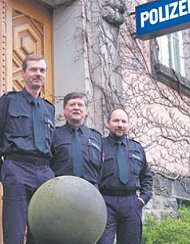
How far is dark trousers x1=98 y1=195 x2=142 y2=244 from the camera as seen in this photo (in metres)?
5.08

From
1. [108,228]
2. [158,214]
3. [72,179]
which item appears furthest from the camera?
[158,214]

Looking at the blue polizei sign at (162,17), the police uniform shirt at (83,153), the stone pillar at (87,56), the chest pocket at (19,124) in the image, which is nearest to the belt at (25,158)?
→ the chest pocket at (19,124)

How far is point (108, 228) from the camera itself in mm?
5055

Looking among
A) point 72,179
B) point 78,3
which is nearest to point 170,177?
point 78,3

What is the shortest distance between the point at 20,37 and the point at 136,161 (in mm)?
2123

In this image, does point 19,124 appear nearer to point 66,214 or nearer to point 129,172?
point 129,172

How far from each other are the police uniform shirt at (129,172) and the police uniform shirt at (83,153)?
235 millimetres

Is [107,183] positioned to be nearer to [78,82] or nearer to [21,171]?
[21,171]

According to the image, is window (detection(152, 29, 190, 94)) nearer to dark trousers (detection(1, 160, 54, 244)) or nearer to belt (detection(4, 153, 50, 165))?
belt (detection(4, 153, 50, 165))

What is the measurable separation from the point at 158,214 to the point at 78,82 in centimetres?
223

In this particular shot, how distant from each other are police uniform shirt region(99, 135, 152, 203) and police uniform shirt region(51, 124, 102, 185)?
0.24 m

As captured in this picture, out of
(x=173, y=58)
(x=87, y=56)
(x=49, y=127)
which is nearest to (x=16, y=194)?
(x=49, y=127)

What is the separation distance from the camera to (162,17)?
24.2 feet

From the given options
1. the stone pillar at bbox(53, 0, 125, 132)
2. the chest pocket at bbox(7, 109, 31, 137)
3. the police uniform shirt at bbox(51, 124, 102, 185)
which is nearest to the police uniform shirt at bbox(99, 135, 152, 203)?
the police uniform shirt at bbox(51, 124, 102, 185)
